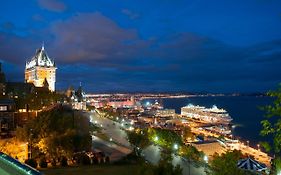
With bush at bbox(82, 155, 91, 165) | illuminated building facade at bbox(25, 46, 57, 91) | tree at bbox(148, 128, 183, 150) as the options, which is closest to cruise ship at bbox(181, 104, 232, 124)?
illuminated building facade at bbox(25, 46, 57, 91)

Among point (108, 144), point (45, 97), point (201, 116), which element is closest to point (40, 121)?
point (108, 144)

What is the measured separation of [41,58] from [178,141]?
84.9 m

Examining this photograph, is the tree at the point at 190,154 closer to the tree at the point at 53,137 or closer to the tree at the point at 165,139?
the tree at the point at 165,139

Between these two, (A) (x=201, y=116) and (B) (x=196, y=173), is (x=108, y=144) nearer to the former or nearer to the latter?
(B) (x=196, y=173)

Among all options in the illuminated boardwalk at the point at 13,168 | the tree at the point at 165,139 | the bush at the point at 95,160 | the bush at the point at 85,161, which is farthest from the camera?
the tree at the point at 165,139

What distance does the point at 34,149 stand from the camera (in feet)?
84.0

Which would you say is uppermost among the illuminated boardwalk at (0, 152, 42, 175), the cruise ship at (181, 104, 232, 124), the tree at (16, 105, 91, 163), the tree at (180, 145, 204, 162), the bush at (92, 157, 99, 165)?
the illuminated boardwalk at (0, 152, 42, 175)

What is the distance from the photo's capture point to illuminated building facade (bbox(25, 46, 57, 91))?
356 feet

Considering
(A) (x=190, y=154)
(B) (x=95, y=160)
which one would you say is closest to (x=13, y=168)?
(B) (x=95, y=160)

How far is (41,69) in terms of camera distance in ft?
358

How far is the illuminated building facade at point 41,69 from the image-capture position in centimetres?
10844

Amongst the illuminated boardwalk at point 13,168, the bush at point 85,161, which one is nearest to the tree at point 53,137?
the bush at point 85,161

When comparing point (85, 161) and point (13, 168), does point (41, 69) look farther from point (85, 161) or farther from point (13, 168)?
Result: point (13, 168)

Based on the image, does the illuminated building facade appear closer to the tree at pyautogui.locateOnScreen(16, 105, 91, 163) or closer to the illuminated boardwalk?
the tree at pyautogui.locateOnScreen(16, 105, 91, 163)
